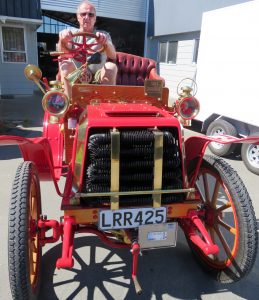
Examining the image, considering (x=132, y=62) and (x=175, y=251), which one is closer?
(x=175, y=251)

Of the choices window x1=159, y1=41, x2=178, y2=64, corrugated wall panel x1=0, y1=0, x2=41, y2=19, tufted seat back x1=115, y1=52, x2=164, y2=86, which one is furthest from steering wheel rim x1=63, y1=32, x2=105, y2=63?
window x1=159, y1=41, x2=178, y2=64

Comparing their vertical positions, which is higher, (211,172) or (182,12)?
(182,12)

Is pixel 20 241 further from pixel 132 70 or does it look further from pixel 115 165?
pixel 132 70

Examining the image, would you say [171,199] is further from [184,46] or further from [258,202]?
[184,46]

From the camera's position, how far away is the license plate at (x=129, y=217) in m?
2.05

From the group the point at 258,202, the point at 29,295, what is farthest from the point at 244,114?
the point at 29,295

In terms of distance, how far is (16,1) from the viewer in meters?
10.4

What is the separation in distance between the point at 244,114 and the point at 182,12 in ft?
23.7

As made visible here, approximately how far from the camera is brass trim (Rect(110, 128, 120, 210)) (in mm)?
1917

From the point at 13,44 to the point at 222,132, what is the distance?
9.06 meters

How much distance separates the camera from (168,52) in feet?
41.1

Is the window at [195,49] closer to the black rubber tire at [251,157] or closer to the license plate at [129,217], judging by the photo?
the black rubber tire at [251,157]

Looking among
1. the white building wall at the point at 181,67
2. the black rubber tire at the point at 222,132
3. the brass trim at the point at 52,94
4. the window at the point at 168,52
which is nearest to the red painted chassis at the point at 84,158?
the brass trim at the point at 52,94

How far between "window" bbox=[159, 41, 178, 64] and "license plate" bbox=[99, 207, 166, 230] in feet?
35.3
